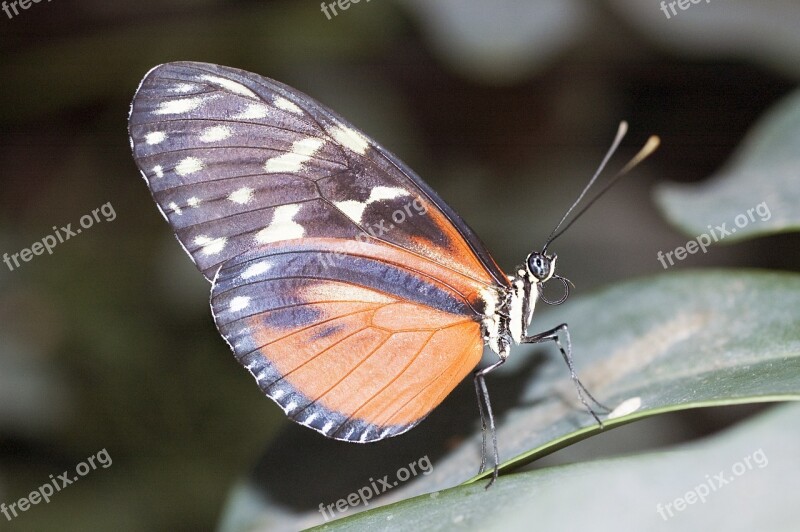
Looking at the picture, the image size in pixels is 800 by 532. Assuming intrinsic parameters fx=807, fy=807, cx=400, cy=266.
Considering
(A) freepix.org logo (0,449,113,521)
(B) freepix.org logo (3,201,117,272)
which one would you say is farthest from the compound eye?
(B) freepix.org logo (3,201,117,272)

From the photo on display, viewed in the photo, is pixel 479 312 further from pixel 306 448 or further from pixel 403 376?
pixel 306 448

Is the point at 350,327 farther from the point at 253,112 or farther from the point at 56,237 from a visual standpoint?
the point at 56,237

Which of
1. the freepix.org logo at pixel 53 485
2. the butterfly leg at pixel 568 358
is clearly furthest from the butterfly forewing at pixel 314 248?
the freepix.org logo at pixel 53 485

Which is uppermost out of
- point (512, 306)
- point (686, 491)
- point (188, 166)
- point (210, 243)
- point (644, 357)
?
point (188, 166)

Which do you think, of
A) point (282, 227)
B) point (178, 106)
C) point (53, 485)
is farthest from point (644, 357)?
point (53, 485)

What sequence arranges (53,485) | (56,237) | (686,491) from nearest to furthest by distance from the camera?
1. (686,491)
2. (53,485)
3. (56,237)

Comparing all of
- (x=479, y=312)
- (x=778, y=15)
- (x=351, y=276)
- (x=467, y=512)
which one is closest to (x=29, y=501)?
(x=351, y=276)
